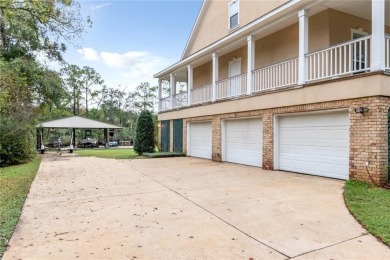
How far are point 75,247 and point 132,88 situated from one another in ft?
171

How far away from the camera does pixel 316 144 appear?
859 centimetres

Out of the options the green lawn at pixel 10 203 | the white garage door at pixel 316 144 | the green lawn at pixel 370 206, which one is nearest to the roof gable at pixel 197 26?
the white garage door at pixel 316 144

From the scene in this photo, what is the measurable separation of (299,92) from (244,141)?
11.7 feet

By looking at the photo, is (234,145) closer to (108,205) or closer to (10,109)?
(108,205)

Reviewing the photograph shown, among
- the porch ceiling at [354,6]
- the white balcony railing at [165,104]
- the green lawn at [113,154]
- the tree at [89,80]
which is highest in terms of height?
the tree at [89,80]

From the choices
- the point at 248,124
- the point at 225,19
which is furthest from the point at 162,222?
the point at 225,19

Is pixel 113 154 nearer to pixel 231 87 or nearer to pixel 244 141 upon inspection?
pixel 231 87

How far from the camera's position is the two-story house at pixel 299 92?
275 inches

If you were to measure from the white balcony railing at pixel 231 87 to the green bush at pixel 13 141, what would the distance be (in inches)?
410

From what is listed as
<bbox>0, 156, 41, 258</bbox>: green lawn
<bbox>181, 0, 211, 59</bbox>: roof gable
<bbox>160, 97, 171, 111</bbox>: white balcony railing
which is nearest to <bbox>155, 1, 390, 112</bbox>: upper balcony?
<bbox>181, 0, 211, 59</bbox>: roof gable

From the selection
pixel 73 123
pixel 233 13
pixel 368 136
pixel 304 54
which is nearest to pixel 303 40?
pixel 304 54

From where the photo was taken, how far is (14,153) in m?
14.6

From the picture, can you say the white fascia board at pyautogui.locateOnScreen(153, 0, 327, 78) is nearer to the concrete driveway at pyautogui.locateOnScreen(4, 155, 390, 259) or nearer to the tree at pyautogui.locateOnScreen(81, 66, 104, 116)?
the concrete driveway at pyautogui.locateOnScreen(4, 155, 390, 259)

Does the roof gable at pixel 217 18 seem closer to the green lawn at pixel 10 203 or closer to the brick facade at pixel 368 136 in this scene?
the brick facade at pixel 368 136
